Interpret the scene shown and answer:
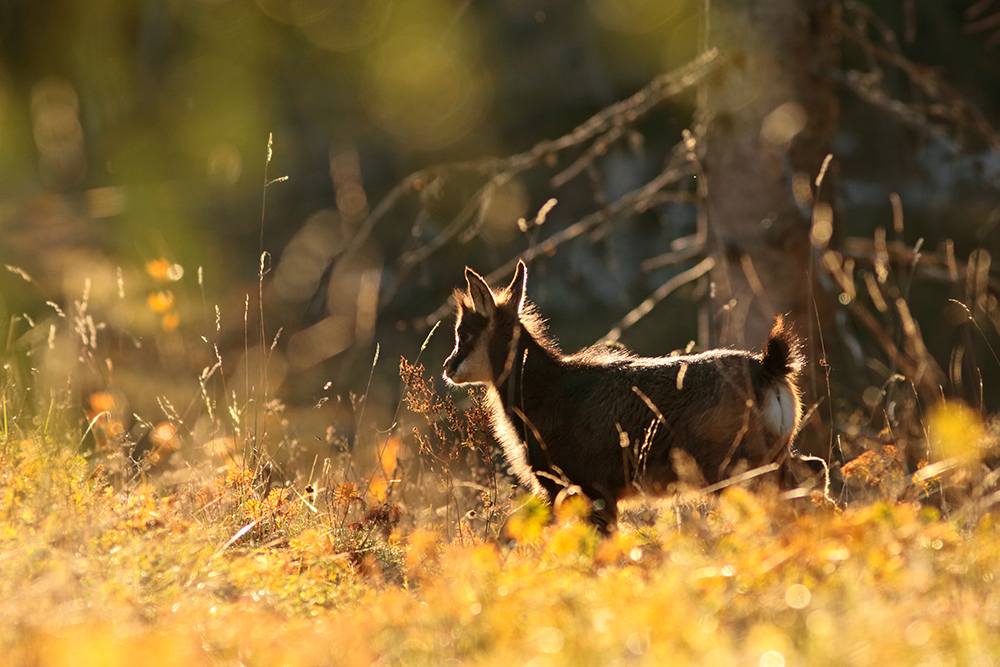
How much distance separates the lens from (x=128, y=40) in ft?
63.7

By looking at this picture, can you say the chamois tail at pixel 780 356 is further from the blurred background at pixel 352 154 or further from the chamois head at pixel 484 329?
the blurred background at pixel 352 154

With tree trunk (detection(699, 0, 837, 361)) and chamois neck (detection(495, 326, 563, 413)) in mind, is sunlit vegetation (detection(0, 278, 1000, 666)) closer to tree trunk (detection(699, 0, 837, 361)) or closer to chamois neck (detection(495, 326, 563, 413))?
chamois neck (detection(495, 326, 563, 413))

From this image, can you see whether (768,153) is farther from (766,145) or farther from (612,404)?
(612,404)

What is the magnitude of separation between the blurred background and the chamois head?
8.15m

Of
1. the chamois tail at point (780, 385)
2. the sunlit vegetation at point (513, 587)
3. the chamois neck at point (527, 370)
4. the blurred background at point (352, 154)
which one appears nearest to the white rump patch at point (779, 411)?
the chamois tail at point (780, 385)

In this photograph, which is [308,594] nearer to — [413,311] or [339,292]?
[339,292]

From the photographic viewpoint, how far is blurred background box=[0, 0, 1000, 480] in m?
17.3

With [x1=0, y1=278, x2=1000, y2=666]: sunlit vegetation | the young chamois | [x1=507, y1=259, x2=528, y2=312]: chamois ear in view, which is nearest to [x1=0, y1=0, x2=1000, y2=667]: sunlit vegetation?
[x1=0, y1=278, x2=1000, y2=666]: sunlit vegetation

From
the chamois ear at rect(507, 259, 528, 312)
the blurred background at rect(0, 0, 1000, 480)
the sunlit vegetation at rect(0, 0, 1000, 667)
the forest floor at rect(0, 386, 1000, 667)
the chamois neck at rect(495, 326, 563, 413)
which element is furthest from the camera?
the blurred background at rect(0, 0, 1000, 480)

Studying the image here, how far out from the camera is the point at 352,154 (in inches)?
940

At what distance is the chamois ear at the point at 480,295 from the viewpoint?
630 cm

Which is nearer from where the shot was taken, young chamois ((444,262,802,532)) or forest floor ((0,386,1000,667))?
forest floor ((0,386,1000,667))

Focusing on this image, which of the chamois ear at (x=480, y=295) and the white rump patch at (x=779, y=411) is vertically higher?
the chamois ear at (x=480, y=295)

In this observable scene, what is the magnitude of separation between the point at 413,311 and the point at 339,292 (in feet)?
10.4
